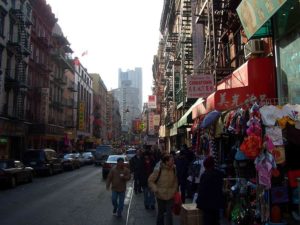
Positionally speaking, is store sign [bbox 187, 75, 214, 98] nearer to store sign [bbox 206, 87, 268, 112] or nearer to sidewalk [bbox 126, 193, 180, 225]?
store sign [bbox 206, 87, 268, 112]

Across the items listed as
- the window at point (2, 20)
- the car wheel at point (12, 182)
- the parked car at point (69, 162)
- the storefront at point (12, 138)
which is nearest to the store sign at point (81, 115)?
the storefront at point (12, 138)

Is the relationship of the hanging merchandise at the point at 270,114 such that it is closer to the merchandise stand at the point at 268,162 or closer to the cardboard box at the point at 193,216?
the merchandise stand at the point at 268,162

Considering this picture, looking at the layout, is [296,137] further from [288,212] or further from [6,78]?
[6,78]

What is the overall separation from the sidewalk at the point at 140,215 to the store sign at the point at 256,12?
5.63m

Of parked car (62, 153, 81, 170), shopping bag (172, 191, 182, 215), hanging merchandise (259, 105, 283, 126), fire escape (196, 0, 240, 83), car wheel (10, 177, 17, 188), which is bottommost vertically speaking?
car wheel (10, 177, 17, 188)

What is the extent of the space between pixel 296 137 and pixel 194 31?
1873 cm

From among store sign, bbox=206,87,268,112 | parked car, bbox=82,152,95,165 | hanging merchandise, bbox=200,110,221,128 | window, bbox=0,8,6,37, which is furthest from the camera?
parked car, bbox=82,152,95,165

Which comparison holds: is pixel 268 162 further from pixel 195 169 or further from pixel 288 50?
pixel 288 50

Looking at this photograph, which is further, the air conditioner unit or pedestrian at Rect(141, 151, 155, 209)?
the air conditioner unit

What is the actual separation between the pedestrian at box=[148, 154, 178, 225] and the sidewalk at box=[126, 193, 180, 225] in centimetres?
191

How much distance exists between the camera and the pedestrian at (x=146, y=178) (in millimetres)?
13156

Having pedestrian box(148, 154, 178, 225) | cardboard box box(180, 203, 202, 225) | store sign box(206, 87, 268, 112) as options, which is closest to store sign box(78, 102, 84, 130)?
store sign box(206, 87, 268, 112)

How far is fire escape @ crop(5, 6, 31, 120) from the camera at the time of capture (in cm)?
3825

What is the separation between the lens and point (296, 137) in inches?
341
